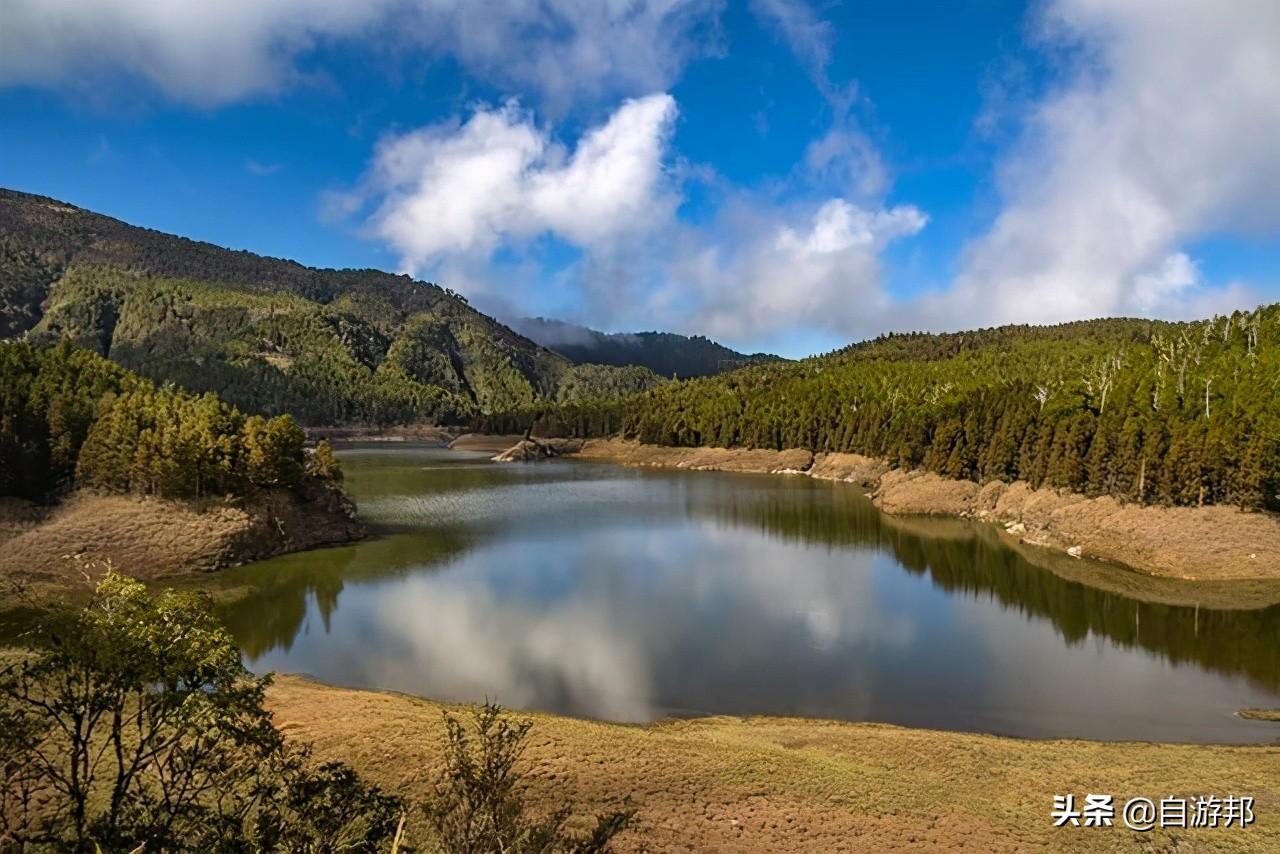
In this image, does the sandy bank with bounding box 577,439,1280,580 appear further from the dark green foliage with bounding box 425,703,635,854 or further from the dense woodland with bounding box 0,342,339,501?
the dense woodland with bounding box 0,342,339,501

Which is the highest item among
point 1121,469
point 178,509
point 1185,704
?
point 1121,469

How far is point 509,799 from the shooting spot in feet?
54.0

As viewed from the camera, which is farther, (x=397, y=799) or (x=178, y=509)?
(x=178, y=509)

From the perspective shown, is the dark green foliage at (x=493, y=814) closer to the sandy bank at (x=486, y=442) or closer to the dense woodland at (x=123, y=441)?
the dense woodland at (x=123, y=441)

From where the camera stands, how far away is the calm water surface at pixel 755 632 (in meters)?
26.5

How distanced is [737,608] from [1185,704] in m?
18.3

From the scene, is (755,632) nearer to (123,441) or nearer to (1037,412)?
(123,441)

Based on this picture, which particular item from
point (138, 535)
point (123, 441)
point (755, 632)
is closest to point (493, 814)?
point (755, 632)

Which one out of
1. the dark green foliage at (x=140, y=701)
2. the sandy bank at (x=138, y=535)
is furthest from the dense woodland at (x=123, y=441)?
the dark green foliage at (x=140, y=701)

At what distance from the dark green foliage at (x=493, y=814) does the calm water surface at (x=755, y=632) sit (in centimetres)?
856

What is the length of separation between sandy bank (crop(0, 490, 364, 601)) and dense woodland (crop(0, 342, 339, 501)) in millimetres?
1367

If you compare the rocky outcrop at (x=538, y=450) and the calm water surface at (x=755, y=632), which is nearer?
the calm water surface at (x=755, y=632)

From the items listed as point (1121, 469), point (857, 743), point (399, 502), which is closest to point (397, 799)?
point (857, 743)

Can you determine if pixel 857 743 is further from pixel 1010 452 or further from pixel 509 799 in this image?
pixel 1010 452
